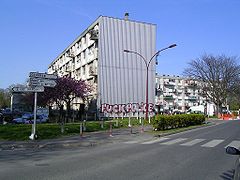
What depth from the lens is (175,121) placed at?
27562 millimetres

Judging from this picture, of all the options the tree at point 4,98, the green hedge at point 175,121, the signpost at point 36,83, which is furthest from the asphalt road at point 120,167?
the tree at point 4,98

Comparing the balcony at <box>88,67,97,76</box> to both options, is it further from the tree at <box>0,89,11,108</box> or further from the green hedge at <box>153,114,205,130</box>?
the tree at <box>0,89,11,108</box>

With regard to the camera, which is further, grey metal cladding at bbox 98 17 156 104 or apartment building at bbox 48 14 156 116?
grey metal cladding at bbox 98 17 156 104

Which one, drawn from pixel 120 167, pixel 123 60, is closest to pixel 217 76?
pixel 123 60

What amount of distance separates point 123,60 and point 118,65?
1.19 meters

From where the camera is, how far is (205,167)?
9.44 metres

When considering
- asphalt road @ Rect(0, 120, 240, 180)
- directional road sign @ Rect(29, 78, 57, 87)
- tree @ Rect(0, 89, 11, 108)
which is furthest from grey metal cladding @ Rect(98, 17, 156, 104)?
tree @ Rect(0, 89, 11, 108)

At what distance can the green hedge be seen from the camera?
957 inches

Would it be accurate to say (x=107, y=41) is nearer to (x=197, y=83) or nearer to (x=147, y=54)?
(x=147, y=54)

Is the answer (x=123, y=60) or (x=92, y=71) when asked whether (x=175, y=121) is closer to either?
(x=123, y=60)

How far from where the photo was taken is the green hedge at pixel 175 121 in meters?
24.3

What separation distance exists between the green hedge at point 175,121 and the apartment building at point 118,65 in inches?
444

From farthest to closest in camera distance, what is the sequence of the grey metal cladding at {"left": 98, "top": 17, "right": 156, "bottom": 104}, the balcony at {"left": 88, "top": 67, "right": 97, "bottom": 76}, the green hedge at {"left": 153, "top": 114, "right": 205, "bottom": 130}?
the balcony at {"left": 88, "top": 67, "right": 97, "bottom": 76}
the grey metal cladding at {"left": 98, "top": 17, "right": 156, "bottom": 104}
the green hedge at {"left": 153, "top": 114, "right": 205, "bottom": 130}

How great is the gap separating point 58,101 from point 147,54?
1594 centimetres
